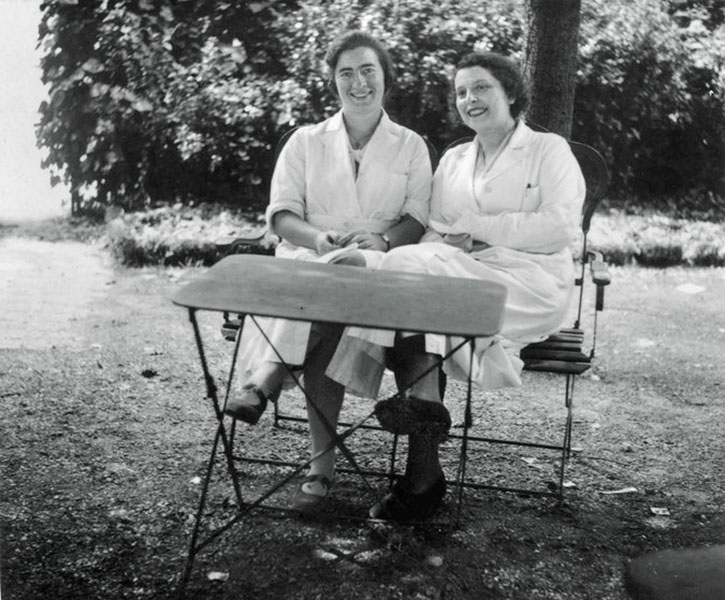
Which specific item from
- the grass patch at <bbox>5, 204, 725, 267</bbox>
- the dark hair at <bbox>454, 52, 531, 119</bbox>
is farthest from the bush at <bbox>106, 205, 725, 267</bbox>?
the dark hair at <bbox>454, 52, 531, 119</bbox>

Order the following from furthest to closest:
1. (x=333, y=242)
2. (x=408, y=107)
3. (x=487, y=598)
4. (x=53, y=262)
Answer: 1. (x=408, y=107)
2. (x=53, y=262)
3. (x=333, y=242)
4. (x=487, y=598)

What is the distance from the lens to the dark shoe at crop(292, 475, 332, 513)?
3209 millimetres

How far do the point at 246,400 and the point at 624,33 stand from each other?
154 inches

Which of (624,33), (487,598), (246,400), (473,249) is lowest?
→ (487,598)

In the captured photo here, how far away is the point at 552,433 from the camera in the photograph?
4.13 m

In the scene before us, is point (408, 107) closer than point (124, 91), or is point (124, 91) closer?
point (124, 91)

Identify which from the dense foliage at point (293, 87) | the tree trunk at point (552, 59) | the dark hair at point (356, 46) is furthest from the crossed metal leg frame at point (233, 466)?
the dense foliage at point (293, 87)

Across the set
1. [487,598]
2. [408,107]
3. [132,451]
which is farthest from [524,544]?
[408,107]

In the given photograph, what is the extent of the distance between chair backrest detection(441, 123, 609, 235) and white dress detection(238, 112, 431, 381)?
298 mm

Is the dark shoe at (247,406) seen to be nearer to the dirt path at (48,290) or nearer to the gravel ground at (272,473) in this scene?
the gravel ground at (272,473)

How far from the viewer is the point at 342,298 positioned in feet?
8.59

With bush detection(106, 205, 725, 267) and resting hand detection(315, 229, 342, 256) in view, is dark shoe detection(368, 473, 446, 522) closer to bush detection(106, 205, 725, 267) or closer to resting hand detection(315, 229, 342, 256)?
resting hand detection(315, 229, 342, 256)

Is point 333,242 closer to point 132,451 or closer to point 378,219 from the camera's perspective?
point 378,219

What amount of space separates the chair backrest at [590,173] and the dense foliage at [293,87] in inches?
50.0
